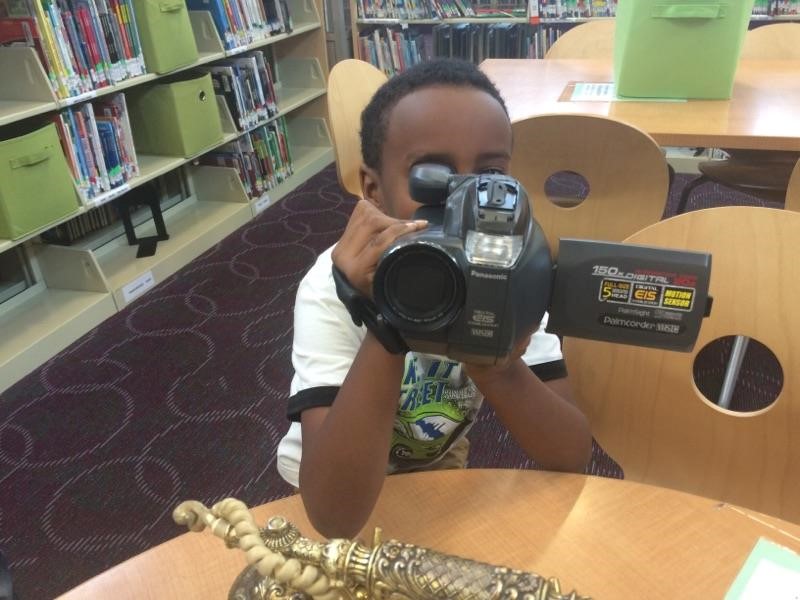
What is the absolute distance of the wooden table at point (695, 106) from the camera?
1.36m

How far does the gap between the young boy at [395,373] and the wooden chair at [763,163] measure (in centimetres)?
145

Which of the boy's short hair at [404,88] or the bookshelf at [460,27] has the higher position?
the boy's short hair at [404,88]

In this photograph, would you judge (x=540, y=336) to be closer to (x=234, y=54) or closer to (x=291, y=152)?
(x=234, y=54)

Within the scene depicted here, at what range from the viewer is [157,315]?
210 cm

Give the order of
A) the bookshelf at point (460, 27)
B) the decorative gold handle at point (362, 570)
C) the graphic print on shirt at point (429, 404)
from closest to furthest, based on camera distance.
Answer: the decorative gold handle at point (362, 570) < the graphic print on shirt at point (429, 404) < the bookshelf at point (460, 27)

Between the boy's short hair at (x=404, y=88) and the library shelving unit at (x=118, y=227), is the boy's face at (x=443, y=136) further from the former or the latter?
the library shelving unit at (x=118, y=227)

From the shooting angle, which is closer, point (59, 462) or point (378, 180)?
point (378, 180)

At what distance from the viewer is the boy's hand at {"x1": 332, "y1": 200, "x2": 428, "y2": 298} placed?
51cm

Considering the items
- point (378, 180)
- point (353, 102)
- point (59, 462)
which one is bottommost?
point (59, 462)

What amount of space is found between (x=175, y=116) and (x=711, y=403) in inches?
81.6

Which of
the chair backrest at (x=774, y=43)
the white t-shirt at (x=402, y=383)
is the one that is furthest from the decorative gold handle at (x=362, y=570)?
the chair backrest at (x=774, y=43)

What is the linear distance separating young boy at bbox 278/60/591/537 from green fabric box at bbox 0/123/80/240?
1.31 meters

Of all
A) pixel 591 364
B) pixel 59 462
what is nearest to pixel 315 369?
pixel 591 364

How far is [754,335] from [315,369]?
19.7 inches
